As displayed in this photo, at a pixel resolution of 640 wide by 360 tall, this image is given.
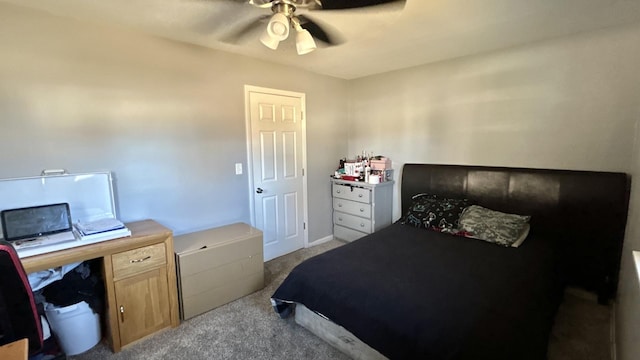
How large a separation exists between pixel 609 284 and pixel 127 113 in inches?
165

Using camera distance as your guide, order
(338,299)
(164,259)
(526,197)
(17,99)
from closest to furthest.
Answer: (338,299) → (17,99) → (164,259) → (526,197)

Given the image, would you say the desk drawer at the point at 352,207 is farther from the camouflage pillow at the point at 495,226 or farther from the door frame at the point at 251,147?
the camouflage pillow at the point at 495,226

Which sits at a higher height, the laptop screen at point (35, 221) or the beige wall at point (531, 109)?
the beige wall at point (531, 109)

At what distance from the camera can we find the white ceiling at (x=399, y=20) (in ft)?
6.26

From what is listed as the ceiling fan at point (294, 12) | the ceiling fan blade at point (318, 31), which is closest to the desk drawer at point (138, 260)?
the ceiling fan at point (294, 12)

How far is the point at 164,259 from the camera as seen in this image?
7.16 feet

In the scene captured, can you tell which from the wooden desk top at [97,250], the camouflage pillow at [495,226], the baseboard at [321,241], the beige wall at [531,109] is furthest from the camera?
the baseboard at [321,241]

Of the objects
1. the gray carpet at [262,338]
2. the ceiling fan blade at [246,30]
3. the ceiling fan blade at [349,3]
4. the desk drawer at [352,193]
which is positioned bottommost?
the gray carpet at [262,338]

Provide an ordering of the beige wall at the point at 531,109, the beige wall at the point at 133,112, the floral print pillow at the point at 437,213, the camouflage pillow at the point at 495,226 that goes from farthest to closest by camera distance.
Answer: the floral print pillow at the point at 437,213, the camouflage pillow at the point at 495,226, the beige wall at the point at 531,109, the beige wall at the point at 133,112

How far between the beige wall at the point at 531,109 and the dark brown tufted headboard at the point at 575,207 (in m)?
0.16

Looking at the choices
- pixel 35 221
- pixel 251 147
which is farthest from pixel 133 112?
pixel 251 147

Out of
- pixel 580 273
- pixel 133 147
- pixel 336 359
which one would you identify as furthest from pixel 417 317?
pixel 133 147

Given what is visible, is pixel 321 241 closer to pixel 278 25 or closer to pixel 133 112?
pixel 133 112

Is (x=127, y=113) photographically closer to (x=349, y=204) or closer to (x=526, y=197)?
(x=349, y=204)
